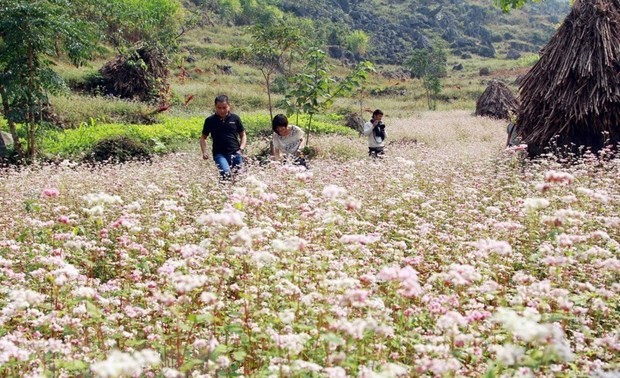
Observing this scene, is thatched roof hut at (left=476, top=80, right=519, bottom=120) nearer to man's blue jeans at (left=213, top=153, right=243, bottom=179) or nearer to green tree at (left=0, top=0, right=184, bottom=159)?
green tree at (left=0, top=0, right=184, bottom=159)

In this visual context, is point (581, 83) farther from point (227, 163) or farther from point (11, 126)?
point (11, 126)

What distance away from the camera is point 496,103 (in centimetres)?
2708

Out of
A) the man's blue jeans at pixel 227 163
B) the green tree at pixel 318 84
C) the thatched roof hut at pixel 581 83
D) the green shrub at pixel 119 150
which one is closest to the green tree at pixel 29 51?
the green shrub at pixel 119 150

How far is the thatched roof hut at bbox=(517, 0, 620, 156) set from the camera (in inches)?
373

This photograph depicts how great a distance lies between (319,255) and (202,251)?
1061mm

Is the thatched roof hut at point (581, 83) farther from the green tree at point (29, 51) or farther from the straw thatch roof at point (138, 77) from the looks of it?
the straw thatch roof at point (138, 77)

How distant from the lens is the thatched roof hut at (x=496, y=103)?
88.0ft

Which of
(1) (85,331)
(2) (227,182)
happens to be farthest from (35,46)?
(1) (85,331)

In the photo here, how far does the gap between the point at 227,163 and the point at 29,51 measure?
632 centimetres

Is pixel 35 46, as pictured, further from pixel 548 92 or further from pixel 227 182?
pixel 548 92

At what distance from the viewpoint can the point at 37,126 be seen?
41.2 feet

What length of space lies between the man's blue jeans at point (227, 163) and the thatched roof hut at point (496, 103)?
69.2 feet

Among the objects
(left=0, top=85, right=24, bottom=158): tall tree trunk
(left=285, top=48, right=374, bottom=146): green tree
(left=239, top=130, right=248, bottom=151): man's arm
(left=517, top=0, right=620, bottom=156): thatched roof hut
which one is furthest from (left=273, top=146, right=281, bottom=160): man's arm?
(left=0, top=85, right=24, bottom=158): tall tree trunk

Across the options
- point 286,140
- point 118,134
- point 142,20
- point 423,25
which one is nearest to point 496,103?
point 118,134
